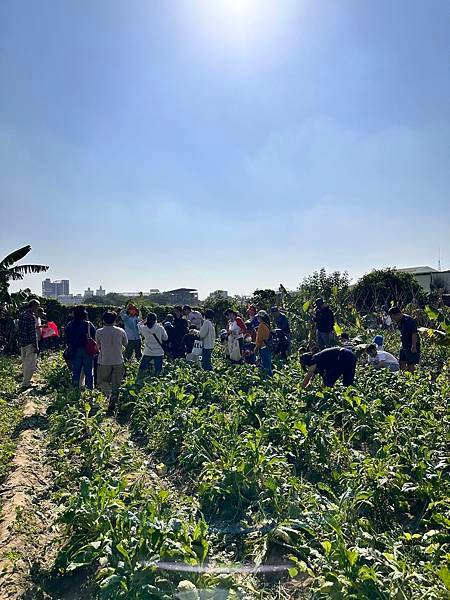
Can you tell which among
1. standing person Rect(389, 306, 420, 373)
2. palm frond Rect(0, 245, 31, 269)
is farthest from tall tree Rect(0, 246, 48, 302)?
standing person Rect(389, 306, 420, 373)

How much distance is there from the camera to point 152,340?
28.8ft

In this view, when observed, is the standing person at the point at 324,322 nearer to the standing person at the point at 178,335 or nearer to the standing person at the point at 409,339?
the standing person at the point at 409,339

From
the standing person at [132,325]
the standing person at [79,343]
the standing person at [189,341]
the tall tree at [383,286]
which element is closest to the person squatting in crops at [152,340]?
the standing person at [132,325]

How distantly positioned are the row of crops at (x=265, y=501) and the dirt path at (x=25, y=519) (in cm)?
20

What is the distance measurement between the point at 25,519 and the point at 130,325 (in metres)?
6.27

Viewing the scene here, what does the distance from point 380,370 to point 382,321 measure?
30.2ft

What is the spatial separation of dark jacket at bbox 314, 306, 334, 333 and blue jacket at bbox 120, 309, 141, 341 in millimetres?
3973

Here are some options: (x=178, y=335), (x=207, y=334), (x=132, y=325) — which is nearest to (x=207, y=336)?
(x=207, y=334)

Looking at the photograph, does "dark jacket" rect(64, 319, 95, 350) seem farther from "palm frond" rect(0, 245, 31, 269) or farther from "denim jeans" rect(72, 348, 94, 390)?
"palm frond" rect(0, 245, 31, 269)

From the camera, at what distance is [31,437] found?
6035mm

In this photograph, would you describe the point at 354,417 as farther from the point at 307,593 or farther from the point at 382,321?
the point at 382,321

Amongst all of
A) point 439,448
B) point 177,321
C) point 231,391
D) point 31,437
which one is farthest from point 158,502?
point 177,321

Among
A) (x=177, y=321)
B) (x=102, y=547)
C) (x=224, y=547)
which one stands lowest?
(x=224, y=547)

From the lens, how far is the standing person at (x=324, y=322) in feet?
32.1
